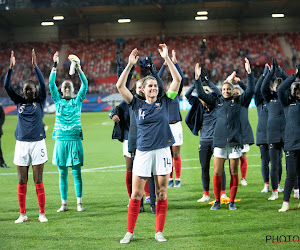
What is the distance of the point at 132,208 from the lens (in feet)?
22.0

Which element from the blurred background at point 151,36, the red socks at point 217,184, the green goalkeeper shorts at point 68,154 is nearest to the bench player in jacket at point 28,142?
the green goalkeeper shorts at point 68,154

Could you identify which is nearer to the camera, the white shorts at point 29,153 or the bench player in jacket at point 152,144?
the bench player in jacket at point 152,144

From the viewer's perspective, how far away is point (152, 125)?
669cm

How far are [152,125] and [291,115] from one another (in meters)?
2.59

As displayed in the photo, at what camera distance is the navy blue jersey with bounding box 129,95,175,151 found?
6.66 m

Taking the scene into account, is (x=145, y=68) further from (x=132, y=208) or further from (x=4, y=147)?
(x=4, y=147)

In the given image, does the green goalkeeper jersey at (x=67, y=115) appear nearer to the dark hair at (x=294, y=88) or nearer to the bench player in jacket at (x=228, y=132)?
the bench player in jacket at (x=228, y=132)

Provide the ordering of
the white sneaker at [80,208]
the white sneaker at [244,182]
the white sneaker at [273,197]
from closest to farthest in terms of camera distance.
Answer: the white sneaker at [80,208] < the white sneaker at [273,197] < the white sneaker at [244,182]

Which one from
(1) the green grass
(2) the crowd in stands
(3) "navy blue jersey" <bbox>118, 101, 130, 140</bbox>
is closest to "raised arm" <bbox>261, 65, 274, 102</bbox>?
(1) the green grass

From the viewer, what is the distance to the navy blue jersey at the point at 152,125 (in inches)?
262

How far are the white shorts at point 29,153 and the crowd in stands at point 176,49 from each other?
3789 cm

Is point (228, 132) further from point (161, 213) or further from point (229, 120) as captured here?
point (161, 213)

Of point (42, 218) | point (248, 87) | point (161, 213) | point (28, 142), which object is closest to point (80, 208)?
point (42, 218)

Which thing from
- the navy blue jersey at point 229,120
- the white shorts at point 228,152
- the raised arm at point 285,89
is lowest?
the white shorts at point 228,152
